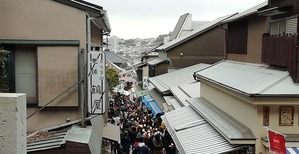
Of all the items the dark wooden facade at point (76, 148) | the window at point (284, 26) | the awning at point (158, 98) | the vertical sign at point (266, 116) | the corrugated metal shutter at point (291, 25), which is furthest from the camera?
the awning at point (158, 98)

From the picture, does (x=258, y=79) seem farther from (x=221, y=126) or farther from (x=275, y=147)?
(x=275, y=147)

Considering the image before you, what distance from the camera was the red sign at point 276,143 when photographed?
7.49m

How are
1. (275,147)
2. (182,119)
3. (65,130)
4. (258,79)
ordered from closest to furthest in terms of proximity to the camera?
(275,147)
(258,79)
(65,130)
(182,119)

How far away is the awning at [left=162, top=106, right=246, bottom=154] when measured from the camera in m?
9.43

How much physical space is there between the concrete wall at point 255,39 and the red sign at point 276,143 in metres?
5.91

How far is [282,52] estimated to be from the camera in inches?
397

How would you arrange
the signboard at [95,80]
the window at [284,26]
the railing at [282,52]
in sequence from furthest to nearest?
the signboard at [95,80]
the window at [284,26]
the railing at [282,52]

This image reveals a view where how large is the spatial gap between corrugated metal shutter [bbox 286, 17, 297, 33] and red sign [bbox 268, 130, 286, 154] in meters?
3.41

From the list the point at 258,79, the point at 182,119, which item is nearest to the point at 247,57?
the point at 182,119

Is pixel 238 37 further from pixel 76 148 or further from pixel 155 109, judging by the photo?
pixel 155 109

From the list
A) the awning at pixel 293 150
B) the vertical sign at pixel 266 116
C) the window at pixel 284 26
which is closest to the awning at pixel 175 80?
the window at pixel 284 26

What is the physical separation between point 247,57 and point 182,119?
3511 millimetres

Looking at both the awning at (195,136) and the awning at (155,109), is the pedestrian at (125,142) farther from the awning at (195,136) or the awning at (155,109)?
the awning at (155,109)

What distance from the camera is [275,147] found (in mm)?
7723
